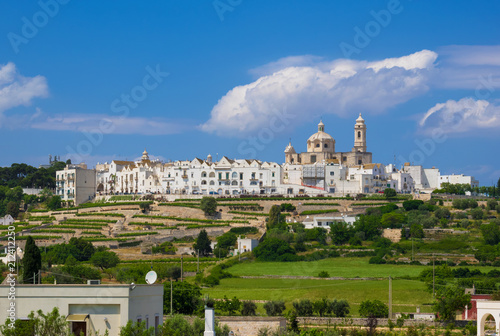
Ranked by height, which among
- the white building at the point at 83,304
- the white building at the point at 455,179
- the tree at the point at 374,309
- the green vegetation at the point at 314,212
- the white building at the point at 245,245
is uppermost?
the white building at the point at 455,179

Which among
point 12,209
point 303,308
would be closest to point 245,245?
point 303,308

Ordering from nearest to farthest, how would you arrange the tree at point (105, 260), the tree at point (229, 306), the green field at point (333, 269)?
the tree at point (229, 306), the green field at point (333, 269), the tree at point (105, 260)

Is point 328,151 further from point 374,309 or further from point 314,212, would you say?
point 374,309

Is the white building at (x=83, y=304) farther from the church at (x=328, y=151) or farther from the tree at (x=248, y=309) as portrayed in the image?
the church at (x=328, y=151)

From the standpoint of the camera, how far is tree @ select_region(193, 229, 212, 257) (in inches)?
2249

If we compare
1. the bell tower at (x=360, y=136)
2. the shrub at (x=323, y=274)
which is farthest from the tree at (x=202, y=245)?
the bell tower at (x=360, y=136)

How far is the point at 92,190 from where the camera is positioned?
86.6 metres

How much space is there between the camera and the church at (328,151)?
280 feet

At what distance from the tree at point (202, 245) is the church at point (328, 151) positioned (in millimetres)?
29017

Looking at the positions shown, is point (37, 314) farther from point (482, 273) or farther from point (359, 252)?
point (359, 252)

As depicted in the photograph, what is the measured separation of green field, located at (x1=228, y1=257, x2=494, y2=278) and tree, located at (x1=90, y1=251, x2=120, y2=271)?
7.41 metres

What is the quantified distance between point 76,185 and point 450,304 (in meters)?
55.6

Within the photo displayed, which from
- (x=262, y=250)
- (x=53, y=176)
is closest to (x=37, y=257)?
(x=262, y=250)

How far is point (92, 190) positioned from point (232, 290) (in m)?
46.3
